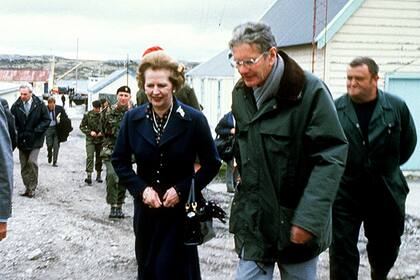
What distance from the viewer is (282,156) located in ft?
11.5

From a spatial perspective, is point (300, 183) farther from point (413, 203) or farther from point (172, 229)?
point (413, 203)

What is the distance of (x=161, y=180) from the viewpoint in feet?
14.7

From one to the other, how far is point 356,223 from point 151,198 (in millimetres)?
1900

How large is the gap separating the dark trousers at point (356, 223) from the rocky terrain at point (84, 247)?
3.86ft

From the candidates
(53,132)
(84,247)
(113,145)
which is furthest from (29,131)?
(53,132)

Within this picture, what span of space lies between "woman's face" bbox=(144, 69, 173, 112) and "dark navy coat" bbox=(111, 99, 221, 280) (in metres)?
0.18

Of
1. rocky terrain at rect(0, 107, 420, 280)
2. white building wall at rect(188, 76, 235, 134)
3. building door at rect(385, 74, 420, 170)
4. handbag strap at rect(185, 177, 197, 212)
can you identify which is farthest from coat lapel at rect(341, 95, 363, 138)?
white building wall at rect(188, 76, 235, 134)

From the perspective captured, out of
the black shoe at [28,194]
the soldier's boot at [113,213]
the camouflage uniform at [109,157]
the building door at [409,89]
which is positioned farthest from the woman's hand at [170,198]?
the building door at [409,89]

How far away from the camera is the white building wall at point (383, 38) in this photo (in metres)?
14.0

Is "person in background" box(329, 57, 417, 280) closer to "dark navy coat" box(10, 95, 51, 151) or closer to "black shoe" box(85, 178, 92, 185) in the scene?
"dark navy coat" box(10, 95, 51, 151)

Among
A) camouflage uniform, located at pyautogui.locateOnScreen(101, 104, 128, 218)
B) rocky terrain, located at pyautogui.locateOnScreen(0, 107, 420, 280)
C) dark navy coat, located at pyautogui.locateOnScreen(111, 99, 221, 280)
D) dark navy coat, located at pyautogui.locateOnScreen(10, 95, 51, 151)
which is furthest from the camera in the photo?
dark navy coat, located at pyautogui.locateOnScreen(10, 95, 51, 151)

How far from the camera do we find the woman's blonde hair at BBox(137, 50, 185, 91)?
4.37 m

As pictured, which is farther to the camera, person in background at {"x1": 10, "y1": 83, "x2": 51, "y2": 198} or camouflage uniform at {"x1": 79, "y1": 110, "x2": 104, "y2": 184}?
camouflage uniform at {"x1": 79, "y1": 110, "x2": 104, "y2": 184}

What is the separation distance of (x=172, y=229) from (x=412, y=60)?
1112cm
